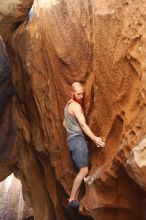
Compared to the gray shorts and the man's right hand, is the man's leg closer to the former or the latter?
the gray shorts

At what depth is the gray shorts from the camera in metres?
5.19

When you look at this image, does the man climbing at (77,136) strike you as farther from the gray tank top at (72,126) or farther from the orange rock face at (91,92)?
the orange rock face at (91,92)

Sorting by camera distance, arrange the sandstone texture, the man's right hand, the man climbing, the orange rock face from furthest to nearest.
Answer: the sandstone texture < the man climbing < the man's right hand < the orange rock face

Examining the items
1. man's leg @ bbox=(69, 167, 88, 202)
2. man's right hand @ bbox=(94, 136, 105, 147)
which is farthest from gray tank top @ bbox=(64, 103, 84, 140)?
man's leg @ bbox=(69, 167, 88, 202)

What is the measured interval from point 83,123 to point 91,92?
0.44 meters

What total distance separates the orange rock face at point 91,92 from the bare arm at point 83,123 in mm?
105

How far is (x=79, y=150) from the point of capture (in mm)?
5195

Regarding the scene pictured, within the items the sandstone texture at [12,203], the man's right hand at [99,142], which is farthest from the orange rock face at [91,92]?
the sandstone texture at [12,203]

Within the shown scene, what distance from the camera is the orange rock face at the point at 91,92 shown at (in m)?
4.59

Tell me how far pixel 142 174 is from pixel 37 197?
11.6 ft

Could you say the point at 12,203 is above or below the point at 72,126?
below

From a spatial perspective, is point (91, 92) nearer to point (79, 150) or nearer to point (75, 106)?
point (75, 106)

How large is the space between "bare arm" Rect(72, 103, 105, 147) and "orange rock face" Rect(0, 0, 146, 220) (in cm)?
10

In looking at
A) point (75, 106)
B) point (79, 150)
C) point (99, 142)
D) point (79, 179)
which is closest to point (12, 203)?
point (79, 179)
